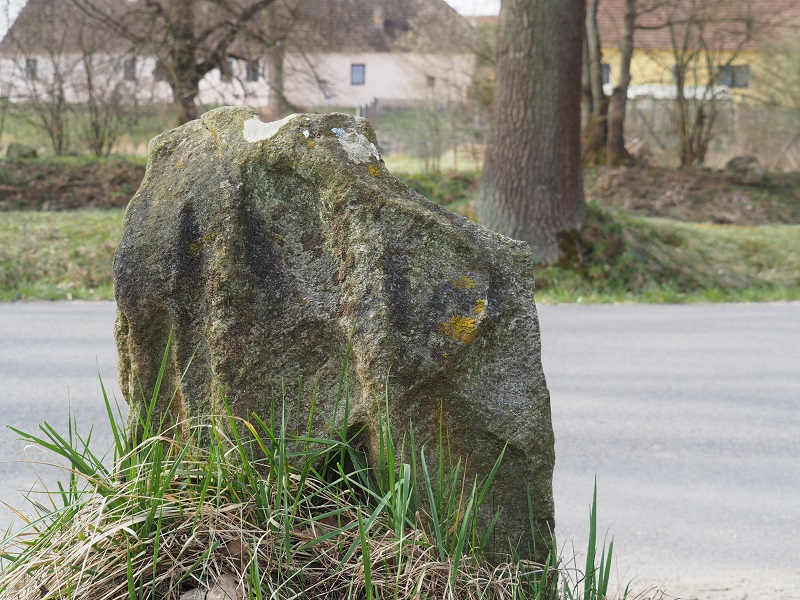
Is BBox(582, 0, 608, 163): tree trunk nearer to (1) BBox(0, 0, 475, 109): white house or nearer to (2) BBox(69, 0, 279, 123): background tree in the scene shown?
(1) BBox(0, 0, 475, 109): white house

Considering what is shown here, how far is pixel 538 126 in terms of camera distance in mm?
10906

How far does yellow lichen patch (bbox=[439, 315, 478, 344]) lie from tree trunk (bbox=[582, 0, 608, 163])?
16819 millimetres

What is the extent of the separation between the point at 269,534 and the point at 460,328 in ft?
2.49

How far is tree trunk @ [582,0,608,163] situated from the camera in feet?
61.9

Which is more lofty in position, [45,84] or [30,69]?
[30,69]

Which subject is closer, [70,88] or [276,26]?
[276,26]

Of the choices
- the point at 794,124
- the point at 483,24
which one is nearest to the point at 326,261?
the point at 483,24

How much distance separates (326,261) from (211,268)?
34 centimetres

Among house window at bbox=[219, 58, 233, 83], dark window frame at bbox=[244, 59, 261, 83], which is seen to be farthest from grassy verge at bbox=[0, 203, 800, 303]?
dark window frame at bbox=[244, 59, 261, 83]

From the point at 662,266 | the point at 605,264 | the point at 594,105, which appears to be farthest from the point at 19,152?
the point at 662,266

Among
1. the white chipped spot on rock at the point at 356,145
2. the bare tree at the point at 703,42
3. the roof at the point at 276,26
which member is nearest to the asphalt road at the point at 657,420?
the white chipped spot on rock at the point at 356,145

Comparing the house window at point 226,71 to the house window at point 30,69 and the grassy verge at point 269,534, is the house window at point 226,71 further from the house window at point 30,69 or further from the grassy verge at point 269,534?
the grassy verge at point 269,534

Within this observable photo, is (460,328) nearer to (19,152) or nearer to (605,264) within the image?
(605,264)

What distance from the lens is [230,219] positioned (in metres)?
2.74
